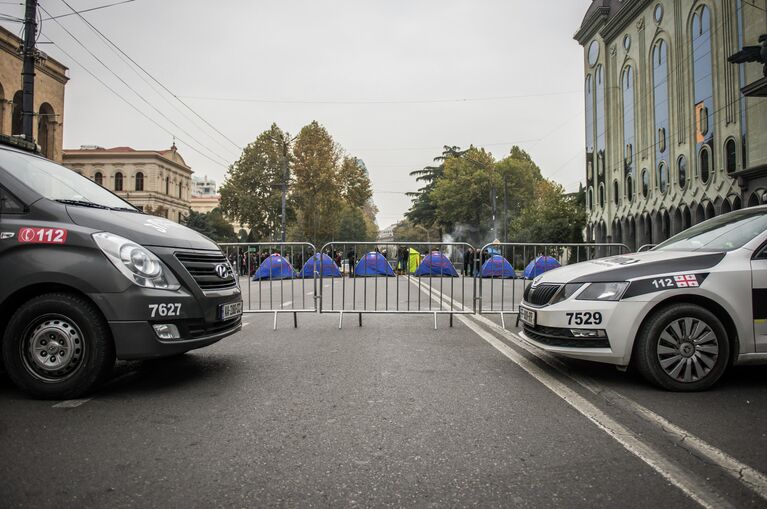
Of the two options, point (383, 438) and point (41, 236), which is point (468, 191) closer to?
point (41, 236)

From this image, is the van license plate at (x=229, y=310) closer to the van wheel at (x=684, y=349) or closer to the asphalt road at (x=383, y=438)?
the asphalt road at (x=383, y=438)

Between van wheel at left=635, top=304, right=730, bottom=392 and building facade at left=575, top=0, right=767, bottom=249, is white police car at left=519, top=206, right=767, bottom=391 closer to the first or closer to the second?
van wheel at left=635, top=304, right=730, bottom=392

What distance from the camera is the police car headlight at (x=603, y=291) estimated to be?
441 cm

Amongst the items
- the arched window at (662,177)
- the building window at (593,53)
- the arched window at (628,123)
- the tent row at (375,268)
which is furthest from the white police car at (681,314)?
the building window at (593,53)

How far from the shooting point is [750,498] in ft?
7.95

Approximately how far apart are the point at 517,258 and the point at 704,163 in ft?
90.0

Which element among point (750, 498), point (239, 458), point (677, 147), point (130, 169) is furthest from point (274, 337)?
point (130, 169)

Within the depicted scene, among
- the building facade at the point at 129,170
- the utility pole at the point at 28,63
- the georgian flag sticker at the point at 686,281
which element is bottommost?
the georgian flag sticker at the point at 686,281

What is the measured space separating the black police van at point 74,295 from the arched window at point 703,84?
32.6 meters

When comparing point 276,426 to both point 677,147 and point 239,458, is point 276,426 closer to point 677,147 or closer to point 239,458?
point 239,458

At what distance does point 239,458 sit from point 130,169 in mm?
81727

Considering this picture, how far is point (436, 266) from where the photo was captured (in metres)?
9.58

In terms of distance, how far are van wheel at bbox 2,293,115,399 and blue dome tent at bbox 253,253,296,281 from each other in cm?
470

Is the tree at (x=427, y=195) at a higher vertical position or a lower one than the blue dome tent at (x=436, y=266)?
higher
